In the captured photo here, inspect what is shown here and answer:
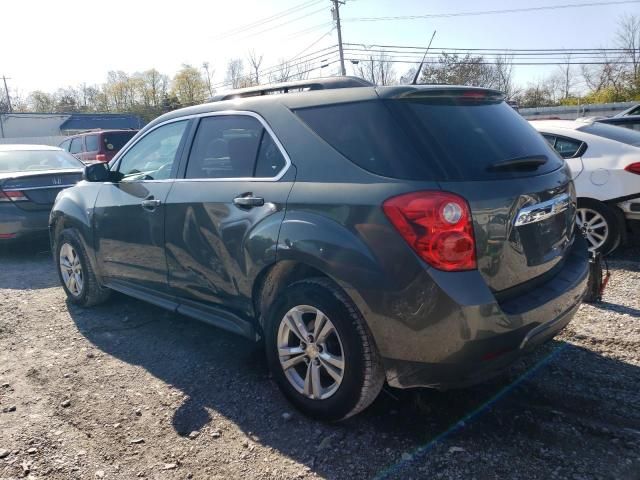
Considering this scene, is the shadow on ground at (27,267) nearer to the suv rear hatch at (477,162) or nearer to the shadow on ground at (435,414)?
the shadow on ground at (435,414)

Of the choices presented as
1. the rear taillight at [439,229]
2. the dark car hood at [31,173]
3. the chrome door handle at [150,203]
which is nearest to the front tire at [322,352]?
the rear taillight at [439,229]

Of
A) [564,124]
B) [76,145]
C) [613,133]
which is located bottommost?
[613,133]

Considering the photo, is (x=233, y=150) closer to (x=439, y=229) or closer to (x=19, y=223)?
(x=439, y=229)

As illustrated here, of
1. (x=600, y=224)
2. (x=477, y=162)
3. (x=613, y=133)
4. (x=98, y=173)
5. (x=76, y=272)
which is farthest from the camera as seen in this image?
(x=613, y=133)

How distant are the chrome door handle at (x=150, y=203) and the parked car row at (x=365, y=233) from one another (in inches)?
0.6

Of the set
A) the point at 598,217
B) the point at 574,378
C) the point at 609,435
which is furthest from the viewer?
the point at 598,217

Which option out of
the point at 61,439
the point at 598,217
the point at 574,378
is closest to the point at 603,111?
the point at 598,217

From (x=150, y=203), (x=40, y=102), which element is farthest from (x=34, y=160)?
(x=40, y=102)

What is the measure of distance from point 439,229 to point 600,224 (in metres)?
4.32

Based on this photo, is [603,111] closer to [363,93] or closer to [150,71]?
[363,93]

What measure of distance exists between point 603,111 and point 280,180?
27.7 meters

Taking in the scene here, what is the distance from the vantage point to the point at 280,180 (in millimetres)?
2984

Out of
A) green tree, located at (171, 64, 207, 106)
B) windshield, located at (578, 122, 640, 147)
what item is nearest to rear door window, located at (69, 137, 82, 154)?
windshield, located at (578, 122, 640, 147)

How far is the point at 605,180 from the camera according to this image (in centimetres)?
571
